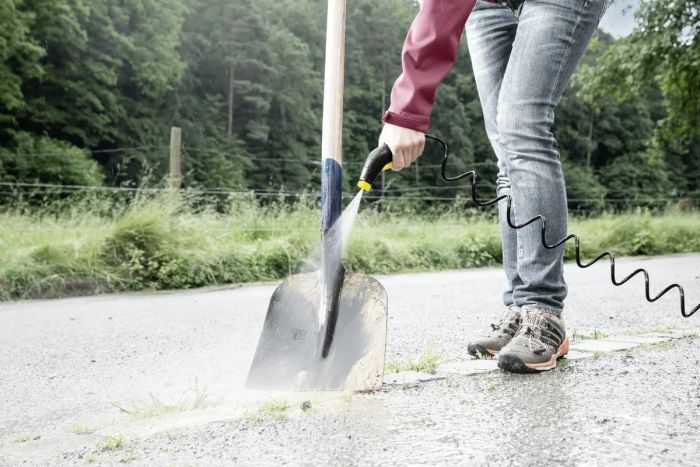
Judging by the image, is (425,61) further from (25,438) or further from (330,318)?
(25,438)

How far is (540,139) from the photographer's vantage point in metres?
2.47

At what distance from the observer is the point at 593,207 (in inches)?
1543

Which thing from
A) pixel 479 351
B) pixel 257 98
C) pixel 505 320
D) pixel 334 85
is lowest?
pixel 479 351

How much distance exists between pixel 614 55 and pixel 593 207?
20844 mm

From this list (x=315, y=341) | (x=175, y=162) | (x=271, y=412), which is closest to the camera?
(x=271, y=412)

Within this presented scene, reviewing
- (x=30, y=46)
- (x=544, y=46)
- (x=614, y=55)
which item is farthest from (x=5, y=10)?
(x=544, y=46)

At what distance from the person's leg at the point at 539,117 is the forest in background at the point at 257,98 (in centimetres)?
1489

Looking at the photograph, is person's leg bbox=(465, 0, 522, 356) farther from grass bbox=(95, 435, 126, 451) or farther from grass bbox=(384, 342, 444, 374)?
grass bbox=(95, 435, 126, 451)

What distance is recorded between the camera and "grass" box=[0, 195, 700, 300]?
20.7 ft

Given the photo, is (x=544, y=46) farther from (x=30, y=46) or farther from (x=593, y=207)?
(x=593, y=207)

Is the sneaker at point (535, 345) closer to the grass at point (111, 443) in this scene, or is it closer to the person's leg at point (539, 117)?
the person's leg at point (539, 117)

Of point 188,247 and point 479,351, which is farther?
point 188,247

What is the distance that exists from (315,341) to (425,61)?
0.91 metres

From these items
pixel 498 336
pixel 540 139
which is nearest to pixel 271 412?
pixel 498 336
